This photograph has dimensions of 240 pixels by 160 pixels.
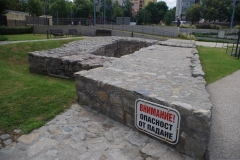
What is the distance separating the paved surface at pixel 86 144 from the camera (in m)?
2.75

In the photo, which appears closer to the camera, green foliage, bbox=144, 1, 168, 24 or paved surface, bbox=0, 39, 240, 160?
paved surface, bbox=0, 39, 240, 160

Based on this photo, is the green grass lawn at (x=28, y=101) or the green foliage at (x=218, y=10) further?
the green foliage at (x=218, y=10)

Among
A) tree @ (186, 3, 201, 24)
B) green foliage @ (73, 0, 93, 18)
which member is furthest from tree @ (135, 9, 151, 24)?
green foliage @ (73, 0, 93, 18)

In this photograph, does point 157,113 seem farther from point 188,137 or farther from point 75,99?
point 75,99

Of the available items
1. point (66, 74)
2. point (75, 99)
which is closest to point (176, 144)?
point (75, 99)

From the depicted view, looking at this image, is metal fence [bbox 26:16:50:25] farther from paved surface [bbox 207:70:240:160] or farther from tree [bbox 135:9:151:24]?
tree [bbox 135:9:151:24]

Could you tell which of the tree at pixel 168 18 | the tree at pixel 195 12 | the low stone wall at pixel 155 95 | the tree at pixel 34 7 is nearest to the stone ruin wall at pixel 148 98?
the low stone wall at pixel 155 95

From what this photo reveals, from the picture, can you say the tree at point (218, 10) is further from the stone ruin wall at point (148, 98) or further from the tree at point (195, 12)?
the stone ruin wall at point (148, 98)

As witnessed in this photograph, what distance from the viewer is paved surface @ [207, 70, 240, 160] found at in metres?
2.88

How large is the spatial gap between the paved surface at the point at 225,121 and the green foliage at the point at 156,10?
246 feet

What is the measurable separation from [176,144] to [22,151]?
7.50ft

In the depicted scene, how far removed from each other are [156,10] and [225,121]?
78508 mm

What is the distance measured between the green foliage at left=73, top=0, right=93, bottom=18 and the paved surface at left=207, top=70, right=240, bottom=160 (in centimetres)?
5298

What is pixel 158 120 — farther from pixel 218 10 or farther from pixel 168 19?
pixel 168 19
